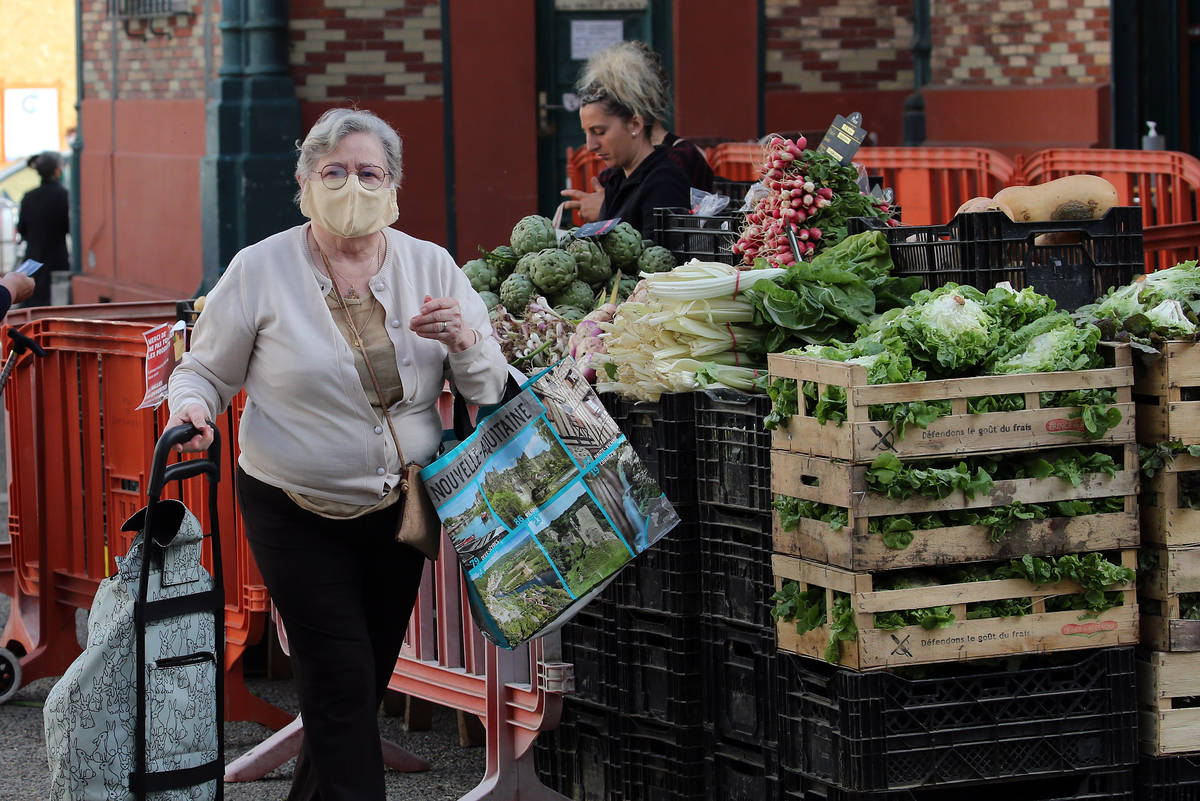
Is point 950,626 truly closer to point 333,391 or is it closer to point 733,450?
point 733,450

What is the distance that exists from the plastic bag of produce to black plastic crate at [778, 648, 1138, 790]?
1.82 feet

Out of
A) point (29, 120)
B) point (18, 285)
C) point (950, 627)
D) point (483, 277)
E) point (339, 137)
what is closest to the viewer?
point (950, 627)

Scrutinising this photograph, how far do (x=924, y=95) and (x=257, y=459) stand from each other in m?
11.4

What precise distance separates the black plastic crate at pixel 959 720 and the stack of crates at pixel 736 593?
0.19 m

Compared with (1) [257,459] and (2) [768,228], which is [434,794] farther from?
(2) [768,228]

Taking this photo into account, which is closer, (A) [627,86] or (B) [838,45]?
(A) [627,86]

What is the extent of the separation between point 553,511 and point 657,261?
1794 mm

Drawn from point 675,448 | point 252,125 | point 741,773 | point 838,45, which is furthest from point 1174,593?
point 838,45

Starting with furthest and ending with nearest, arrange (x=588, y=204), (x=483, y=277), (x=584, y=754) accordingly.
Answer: (x=588, y=204) → (x=483, y=277) → (x=584, y=754)

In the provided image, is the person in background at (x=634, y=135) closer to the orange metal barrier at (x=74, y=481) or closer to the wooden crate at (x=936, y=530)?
the orange metal barrier at (x=74, y=481)

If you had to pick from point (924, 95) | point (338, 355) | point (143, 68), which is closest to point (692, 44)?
point (924, 95)

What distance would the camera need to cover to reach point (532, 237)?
6188mm

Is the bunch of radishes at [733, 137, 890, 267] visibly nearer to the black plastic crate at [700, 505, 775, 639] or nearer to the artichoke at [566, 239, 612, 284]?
the artichoke at [566, 239, 612, 284]

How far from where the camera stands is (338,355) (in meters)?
4.21
